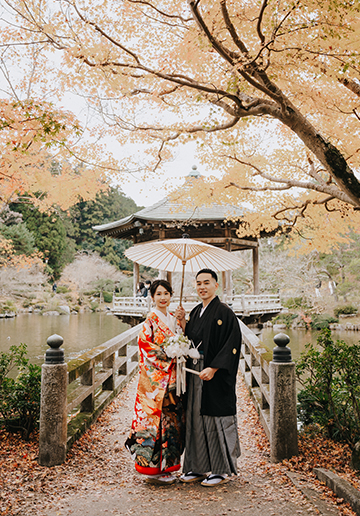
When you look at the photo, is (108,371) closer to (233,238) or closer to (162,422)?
(162,422)

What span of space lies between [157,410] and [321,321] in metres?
18.3

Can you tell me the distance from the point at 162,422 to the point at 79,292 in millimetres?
29425

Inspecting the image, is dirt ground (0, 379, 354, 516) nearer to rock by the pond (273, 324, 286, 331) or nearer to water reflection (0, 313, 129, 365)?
water reflection (0, 313, 129, 365)

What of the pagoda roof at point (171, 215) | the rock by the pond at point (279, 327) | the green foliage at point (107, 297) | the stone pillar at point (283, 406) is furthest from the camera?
the green foliage at point (107, 297)

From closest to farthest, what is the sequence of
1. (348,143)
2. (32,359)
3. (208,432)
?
(208,432) → (348,143) → (32,359)

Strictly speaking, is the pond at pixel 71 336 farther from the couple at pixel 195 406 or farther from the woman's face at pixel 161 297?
the woman's face at pixel 161 297

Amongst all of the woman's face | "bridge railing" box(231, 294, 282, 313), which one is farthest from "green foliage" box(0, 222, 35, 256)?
the woman's face

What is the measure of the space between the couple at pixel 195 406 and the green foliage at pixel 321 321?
1781cm

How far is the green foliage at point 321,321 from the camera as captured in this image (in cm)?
1953

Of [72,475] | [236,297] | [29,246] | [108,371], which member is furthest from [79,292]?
[72,475]

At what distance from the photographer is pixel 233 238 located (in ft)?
45.9

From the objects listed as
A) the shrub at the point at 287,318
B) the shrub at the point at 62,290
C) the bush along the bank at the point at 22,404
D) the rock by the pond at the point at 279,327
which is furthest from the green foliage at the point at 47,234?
the bush along the bank at the point at 22,404

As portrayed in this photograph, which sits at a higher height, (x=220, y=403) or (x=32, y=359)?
(x=220, y=403)

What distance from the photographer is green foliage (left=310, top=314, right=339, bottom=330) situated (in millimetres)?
19531
